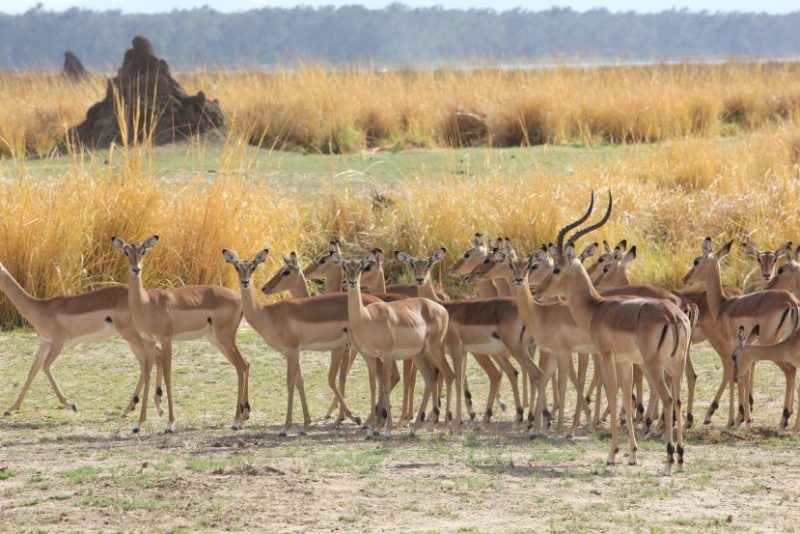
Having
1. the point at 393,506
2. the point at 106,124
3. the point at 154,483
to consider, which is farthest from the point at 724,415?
the point at 106,124

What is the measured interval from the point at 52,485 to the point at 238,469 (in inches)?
41.5

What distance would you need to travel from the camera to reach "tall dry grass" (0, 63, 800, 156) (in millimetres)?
24875

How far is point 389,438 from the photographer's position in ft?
32.8

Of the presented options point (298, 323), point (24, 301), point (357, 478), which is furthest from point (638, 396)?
point (24, 301)

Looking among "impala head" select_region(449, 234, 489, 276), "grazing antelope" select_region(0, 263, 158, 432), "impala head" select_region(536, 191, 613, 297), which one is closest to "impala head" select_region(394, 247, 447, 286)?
"impala head" select_region(449, 234, 489, 276)

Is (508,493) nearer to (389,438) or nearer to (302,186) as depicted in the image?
(389,438)

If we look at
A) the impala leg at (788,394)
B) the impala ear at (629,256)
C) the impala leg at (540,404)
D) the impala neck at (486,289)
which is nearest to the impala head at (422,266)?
the impala neck at (486,289)

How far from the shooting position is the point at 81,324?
11000 mm

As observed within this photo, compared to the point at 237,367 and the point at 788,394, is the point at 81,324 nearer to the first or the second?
the point at 237,367

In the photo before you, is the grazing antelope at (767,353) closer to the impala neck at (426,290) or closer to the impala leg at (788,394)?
the impala leg at (788,394)

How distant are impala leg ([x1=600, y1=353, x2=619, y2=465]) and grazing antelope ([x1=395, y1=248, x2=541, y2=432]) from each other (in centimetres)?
123

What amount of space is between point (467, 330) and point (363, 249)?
5.80m

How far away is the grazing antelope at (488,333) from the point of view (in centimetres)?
1053

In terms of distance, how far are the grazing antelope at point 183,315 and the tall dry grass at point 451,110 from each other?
12.4 metres
